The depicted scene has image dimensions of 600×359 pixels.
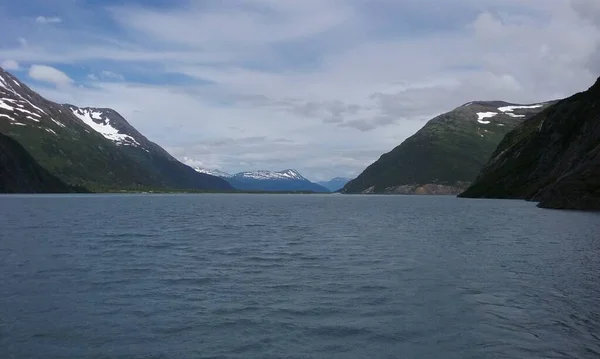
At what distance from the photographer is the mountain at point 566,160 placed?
369ft

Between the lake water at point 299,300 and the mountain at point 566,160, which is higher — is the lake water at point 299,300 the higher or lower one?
the lower one

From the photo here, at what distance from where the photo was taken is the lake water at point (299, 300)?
2091cm

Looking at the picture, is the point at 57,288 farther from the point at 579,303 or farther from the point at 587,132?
the point at 587,132

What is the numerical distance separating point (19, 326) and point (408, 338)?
1758 centimetres

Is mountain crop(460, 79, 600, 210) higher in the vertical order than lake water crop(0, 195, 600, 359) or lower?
higher

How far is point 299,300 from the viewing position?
2853 cm

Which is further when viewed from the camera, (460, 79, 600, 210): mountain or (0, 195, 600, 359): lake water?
(460, 79, 600, 210): mountain

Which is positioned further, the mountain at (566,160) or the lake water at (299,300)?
the mountain at (566,160)

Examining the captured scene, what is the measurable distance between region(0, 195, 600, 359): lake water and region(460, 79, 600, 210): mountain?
6641 cm

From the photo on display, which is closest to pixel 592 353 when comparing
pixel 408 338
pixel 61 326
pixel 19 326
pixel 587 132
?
pixel 408 338

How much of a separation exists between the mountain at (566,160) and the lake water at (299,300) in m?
66.4

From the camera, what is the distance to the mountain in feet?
369

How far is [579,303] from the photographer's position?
2756cm

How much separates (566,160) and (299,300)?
146m
